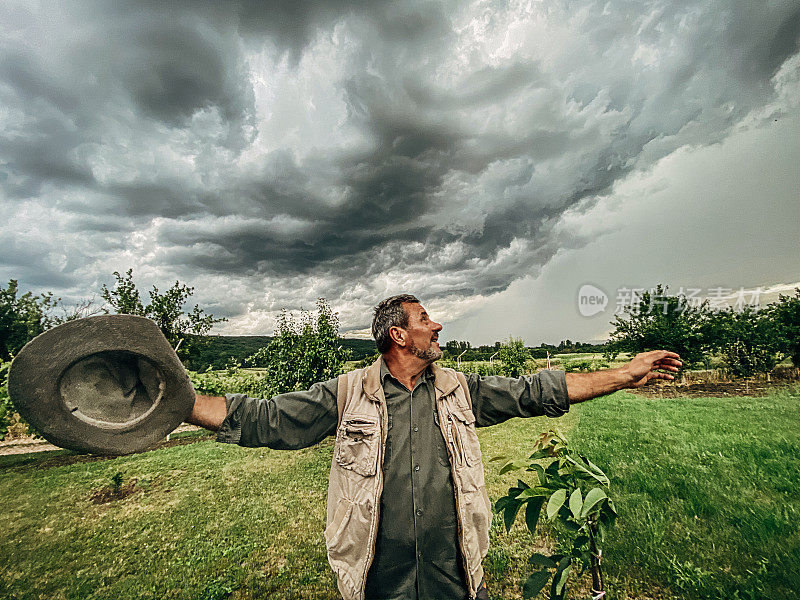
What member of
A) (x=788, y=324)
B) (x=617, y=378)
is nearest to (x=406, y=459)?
(x=617, y=378)

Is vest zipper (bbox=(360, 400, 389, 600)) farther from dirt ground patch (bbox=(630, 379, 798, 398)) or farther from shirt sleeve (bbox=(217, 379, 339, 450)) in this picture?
dirt ground patch (bbox=(630, 379, 798, 398))

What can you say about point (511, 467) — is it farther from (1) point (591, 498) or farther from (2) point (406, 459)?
(2) point (406, 459)

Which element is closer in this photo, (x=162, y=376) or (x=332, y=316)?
(x=162, y=376)

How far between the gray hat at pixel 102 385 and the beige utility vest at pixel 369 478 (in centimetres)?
104

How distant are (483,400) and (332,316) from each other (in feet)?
35.0

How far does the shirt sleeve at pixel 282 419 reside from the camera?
88.6 inches

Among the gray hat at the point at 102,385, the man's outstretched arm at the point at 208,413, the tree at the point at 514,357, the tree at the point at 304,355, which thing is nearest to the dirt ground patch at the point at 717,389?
the tree at the point at 514,357

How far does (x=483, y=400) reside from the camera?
2.78m

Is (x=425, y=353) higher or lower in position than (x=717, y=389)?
higher

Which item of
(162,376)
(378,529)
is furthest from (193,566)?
(162,376)

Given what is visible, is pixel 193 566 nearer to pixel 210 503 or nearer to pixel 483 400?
pixel 210 503

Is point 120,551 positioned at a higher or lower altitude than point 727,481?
lower

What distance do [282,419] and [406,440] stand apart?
0.86m

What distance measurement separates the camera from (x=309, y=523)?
22.4ft
